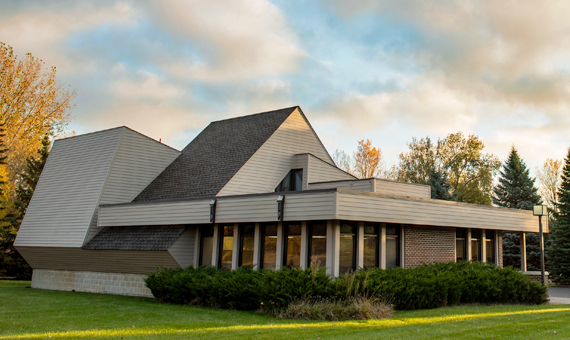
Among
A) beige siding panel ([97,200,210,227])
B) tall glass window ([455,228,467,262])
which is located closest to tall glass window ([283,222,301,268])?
beige siding panel ([97,200,210,227])

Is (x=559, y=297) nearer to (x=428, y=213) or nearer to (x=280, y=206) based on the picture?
(x=428, y=213)

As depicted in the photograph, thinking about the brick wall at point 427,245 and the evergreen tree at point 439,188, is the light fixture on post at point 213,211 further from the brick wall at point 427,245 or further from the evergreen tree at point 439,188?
the evergreen tree at point 439,188

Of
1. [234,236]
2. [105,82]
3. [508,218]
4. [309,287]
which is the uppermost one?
[105,82]

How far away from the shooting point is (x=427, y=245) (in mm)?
18781

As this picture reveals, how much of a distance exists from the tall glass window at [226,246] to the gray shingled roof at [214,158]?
2144 millimetres

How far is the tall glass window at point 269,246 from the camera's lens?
688 inches

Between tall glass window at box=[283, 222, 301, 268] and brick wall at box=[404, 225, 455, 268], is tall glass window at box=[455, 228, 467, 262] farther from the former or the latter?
tall glass window at box=[283, 222, 301, 268]

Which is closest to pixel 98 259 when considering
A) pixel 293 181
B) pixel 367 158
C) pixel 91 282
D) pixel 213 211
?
pixel 91 282

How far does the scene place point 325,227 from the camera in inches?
637

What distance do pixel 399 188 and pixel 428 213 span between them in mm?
3986

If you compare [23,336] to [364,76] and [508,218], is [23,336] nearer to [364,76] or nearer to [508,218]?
[364,76]

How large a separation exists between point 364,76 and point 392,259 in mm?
8560

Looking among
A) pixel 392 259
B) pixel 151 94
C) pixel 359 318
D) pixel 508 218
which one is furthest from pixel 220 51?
pixel 508 218

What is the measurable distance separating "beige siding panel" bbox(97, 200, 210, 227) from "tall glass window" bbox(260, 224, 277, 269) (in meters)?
2.30
